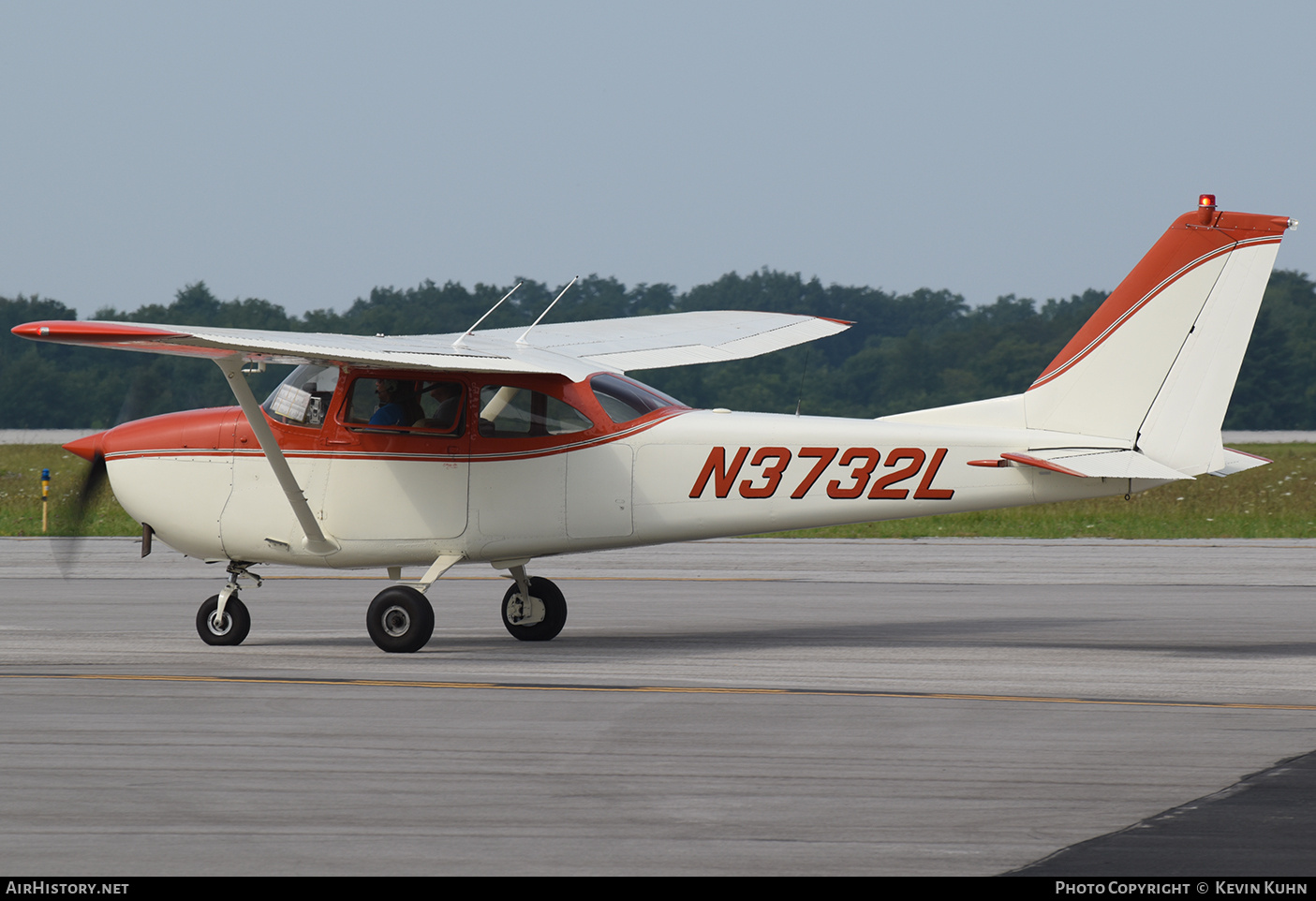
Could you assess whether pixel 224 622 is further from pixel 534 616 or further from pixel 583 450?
pixel 583 450

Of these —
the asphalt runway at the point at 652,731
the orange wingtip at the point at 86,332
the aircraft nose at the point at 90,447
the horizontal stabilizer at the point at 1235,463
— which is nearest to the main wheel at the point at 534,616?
the asphalt runway at the point at 652,731

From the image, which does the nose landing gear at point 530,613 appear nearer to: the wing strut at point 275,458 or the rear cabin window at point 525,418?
the rear cabin window at point 525,418

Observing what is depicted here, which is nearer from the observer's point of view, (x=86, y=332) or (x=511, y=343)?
(x=86, y=332)

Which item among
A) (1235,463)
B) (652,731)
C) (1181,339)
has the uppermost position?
(1181,339)

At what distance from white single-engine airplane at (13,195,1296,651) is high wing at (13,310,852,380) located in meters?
0.05

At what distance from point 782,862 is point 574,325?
942cm

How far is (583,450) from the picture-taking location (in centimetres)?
1204

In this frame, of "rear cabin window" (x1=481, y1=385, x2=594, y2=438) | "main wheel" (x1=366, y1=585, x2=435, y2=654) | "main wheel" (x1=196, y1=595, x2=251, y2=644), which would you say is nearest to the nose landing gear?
"main wheel" (x1=366, y1=585, x2=435, y2=654)

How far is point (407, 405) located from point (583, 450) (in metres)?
1.52

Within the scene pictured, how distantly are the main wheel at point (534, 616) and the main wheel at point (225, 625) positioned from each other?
7.41 ft

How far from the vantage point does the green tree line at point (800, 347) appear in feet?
211

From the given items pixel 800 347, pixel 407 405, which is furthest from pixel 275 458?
pixel 800 347

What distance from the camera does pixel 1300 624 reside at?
13508mm

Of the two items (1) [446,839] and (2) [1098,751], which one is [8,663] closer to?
(1) [446,839]
